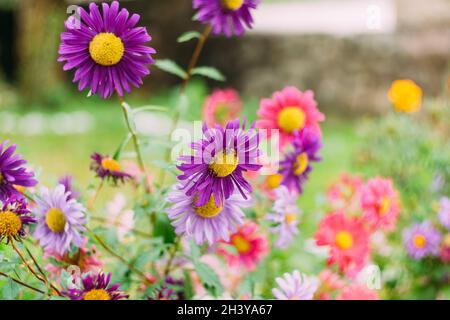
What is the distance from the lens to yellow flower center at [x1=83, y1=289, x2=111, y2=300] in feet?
2.94

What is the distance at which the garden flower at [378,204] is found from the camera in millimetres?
1367

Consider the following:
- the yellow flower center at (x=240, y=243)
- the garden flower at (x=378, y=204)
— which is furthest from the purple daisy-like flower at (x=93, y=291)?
the garden flower at (x=378, y=204)

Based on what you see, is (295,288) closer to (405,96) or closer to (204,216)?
(204,216)

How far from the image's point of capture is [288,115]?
1.21 m

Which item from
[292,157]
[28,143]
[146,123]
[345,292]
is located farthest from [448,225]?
[146,123]

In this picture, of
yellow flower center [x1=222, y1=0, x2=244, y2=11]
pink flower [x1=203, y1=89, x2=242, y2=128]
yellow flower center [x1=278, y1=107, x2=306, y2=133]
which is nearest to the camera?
yellow flower center [x1=222, y1=0, x2=244, y2=11]

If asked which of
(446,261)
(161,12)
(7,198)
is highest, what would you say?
(161,12)

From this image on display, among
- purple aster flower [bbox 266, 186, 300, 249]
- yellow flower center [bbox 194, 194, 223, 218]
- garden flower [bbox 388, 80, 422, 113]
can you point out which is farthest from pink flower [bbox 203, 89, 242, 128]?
yellow flower center [bbox 194, 194, 223, 218]

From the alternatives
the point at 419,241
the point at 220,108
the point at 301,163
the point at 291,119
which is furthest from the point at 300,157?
the point at 220,108

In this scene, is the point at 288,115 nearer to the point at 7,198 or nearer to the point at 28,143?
the point at 7,198

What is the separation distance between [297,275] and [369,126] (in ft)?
3.55

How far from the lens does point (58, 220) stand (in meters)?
0.98

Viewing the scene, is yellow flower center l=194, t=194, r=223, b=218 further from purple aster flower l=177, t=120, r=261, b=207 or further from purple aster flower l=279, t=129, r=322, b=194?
purple aster flower l=279, t=129, r=322, b=194

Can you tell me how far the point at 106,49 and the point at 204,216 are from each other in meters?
0.28
